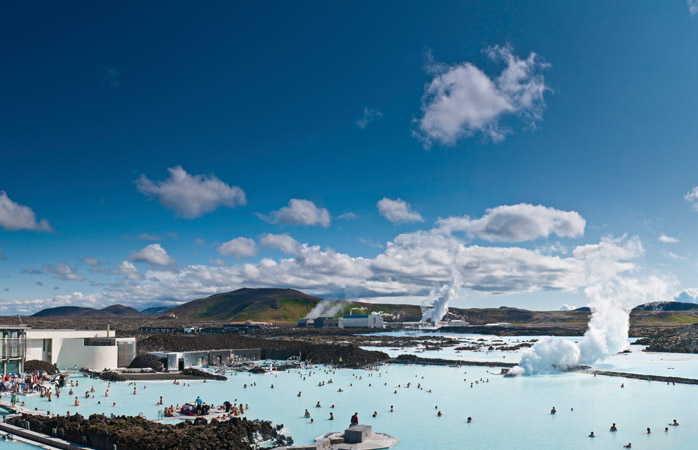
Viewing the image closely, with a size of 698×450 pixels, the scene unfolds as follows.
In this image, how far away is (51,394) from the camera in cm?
4328

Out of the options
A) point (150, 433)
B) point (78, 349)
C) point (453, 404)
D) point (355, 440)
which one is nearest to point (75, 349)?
point (78, 349)

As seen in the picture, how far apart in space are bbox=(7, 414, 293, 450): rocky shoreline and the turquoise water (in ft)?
11.1

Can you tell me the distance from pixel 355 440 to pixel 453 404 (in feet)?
60.2

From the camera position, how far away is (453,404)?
4503 centimetres

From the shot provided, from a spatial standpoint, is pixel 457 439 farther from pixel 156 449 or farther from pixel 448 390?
pixel 448 390

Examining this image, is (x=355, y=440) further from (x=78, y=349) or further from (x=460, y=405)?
(x=78, y=349)

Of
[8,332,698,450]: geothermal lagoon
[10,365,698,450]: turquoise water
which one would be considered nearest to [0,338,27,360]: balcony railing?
[10,365,698,450]: turquoise water

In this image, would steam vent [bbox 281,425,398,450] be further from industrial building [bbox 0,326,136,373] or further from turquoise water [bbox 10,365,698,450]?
industrial building [bbox 0,326,136,373]

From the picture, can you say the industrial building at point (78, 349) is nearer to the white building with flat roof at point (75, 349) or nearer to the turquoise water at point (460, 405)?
the white building with flat roof at point (75, 349)

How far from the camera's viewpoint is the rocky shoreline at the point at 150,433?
81.1ft

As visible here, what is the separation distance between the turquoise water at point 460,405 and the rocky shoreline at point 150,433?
338cm

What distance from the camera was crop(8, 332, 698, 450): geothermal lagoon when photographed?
3331 centimetres

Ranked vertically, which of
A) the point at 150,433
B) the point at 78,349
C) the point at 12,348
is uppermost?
the point at 12,348

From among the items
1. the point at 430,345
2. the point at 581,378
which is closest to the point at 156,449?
the point at 581,378
